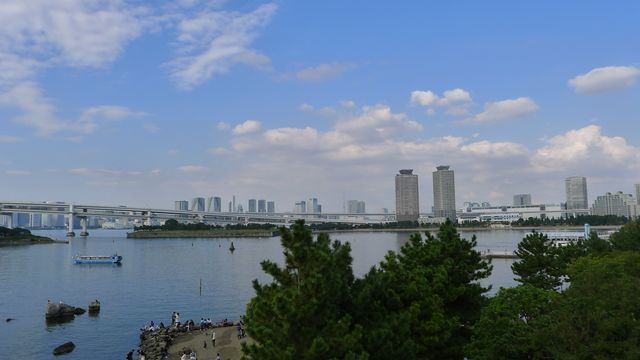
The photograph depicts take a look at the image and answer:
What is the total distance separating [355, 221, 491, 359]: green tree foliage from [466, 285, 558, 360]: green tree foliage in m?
1.15

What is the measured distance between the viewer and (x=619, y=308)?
17.6m

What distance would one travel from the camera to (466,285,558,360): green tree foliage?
1736cm

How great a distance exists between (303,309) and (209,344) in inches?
1117

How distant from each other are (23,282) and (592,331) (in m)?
77.5

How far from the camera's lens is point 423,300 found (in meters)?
17.8

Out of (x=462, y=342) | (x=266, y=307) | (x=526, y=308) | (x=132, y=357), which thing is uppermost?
(x=266, y=307)

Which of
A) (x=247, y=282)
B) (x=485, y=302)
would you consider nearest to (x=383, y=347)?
(x=485, y=302)

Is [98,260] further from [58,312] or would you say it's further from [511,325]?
[511,325]

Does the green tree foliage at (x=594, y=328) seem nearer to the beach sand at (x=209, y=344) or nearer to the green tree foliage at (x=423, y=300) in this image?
the green tree foliage at (x=423, y=300)

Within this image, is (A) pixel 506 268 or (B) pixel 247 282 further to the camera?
(A) pixel 506 268

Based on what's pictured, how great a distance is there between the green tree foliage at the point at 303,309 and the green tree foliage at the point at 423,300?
0.85 metres

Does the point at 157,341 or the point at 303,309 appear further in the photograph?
the point at 157,341

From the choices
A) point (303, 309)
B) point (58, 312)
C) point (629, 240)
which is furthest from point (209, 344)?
point (629, 240)

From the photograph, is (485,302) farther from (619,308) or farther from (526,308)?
(619,308)
